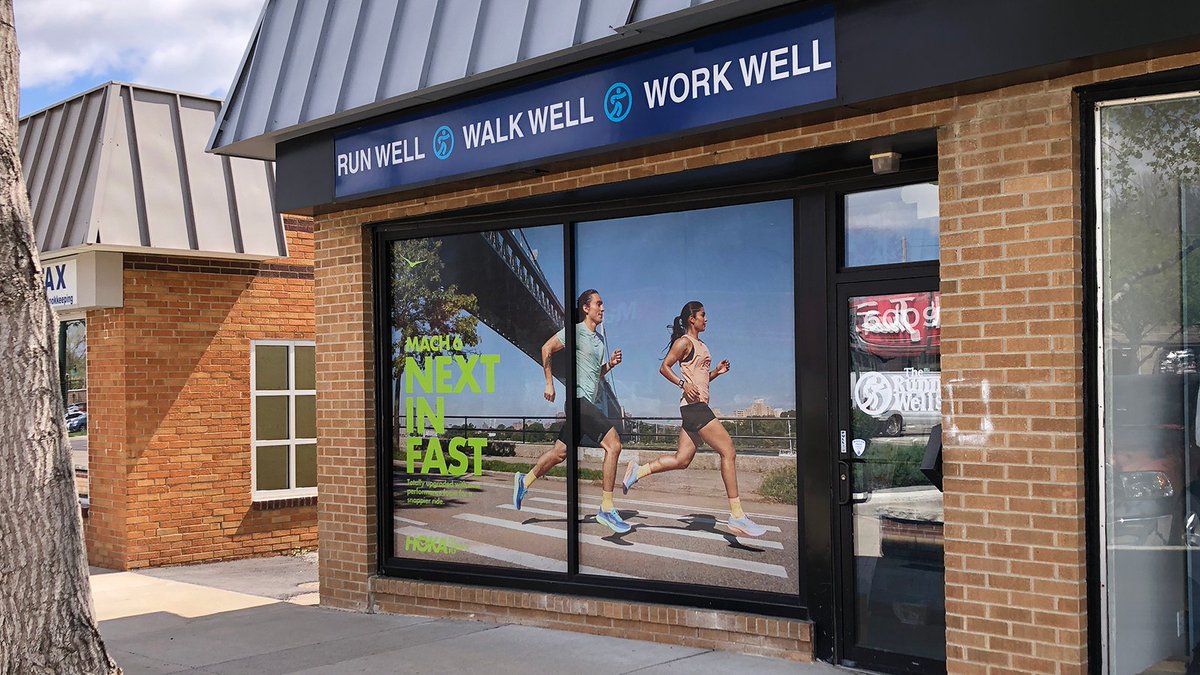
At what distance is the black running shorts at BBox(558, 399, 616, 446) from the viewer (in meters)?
7.94

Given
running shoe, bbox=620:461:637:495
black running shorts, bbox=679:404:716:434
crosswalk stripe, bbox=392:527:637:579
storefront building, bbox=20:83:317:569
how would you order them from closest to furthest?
1. black running shorts, bbox=679:404:716:434
2. running shoe, bbox=620:461:637:495
3. crosswalk stripe, bbox=392:527:637:579
4. storefront building, bbox=20:83:317:569

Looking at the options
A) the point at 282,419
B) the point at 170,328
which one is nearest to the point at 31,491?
the point at 170,328

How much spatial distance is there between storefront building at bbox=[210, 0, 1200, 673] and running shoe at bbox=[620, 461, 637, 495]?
0.17 ft

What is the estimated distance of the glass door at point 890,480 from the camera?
21.0 ft

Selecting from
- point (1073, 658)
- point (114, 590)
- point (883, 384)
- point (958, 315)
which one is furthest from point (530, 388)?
point (114, 590)

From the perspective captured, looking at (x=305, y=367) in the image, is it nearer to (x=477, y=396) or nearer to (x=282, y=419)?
(x=282, y=419)

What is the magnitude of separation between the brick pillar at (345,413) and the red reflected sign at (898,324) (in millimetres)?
4223

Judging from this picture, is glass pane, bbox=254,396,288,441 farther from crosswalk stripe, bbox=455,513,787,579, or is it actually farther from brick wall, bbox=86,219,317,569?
crosswalk stripe, bbox=455,513,787,579

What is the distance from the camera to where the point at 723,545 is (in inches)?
287

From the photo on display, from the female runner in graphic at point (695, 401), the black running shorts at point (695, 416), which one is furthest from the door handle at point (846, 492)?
the black running shorts at point (695, 416)

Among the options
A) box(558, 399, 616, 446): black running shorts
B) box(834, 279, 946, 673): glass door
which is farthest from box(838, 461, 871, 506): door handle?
box(558, 399, 616, 446): black running shorts

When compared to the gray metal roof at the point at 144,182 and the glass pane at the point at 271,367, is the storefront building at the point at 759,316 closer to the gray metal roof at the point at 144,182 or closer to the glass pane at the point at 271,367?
the gray metal roof at the point at 144,182

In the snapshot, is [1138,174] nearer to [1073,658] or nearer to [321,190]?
[1073,658]

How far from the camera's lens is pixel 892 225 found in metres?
6.62
